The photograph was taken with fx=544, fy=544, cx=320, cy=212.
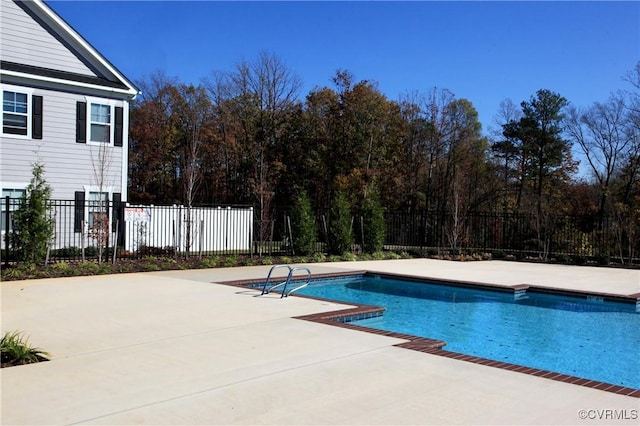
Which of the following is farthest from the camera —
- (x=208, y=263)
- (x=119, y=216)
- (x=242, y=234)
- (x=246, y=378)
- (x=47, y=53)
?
(x=242, y=234)

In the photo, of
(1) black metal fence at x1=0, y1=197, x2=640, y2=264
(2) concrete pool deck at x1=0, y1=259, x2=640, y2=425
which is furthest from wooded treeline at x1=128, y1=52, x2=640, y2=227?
(2) concrete pool deck at x1=0, y1=259, x2=640, y2=425

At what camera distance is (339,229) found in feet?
68.1

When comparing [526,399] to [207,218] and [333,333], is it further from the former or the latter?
[207,218]

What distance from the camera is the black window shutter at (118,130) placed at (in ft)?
58.1

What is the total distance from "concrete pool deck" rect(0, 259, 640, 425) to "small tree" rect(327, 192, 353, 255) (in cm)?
1198

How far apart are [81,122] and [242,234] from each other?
24.6ft

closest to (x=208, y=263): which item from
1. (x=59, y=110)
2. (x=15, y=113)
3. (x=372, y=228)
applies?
(x=59, y=110)

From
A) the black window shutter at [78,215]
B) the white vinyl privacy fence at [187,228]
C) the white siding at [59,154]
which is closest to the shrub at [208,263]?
the white vinyl privacy fence at [187,228]

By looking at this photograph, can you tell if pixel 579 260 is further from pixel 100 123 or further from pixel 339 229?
pixel 100 123

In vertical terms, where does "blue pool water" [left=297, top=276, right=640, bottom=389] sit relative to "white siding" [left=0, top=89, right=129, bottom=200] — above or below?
below

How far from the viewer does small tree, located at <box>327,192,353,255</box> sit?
20.8 metres

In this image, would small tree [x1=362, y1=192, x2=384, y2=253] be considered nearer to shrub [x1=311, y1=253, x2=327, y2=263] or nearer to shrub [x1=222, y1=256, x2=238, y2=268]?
shrub [x1=311, y1=253, x2=327, y2=263]

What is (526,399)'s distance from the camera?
4.52 m

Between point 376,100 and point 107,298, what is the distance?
1009 inches
